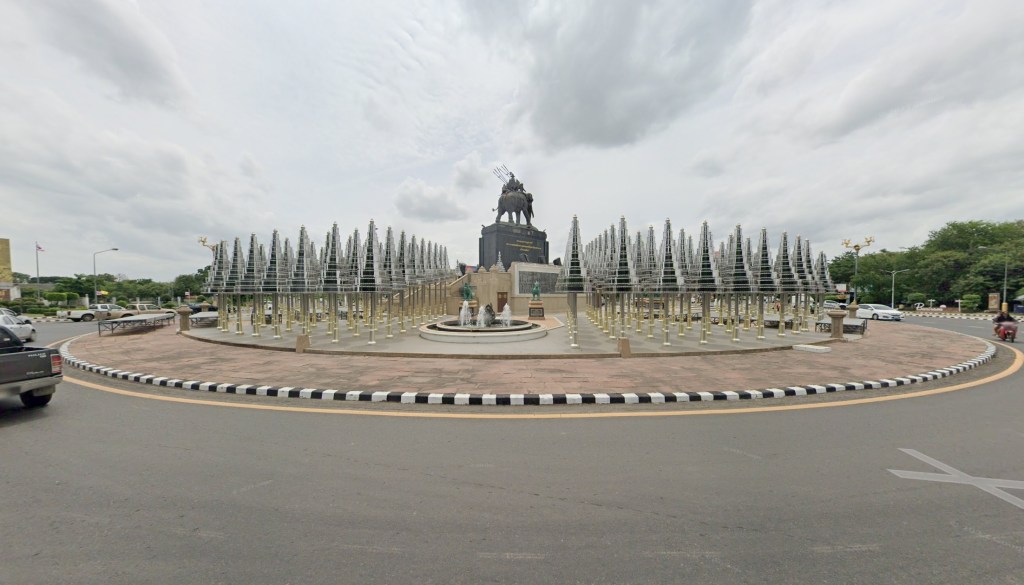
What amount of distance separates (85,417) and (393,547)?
753 cm

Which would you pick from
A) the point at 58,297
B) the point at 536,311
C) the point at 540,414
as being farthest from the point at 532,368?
the point at 58,297

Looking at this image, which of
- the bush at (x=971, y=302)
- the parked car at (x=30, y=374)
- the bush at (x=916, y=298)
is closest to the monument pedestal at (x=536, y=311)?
the parked car at (x=30, y=374)

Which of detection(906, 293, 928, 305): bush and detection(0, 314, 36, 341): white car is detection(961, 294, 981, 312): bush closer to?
detection(906, 293, 928, 305): bush

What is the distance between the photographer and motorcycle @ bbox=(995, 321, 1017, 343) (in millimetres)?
17594

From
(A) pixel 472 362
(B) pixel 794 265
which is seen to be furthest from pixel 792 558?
(B) pixel 794 265

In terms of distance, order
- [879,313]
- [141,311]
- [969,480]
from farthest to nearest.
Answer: [141,311] < [879,313] < [969,480]

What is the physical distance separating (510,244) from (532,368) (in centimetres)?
3484

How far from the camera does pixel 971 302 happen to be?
130 feet

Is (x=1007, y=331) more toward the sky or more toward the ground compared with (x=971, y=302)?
more toward the ground

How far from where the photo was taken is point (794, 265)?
793 inches

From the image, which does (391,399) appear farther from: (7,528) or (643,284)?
(643,284)

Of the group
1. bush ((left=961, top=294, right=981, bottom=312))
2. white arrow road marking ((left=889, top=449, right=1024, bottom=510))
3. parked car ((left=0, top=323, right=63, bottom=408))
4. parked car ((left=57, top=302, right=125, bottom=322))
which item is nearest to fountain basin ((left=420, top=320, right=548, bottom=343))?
parked car ((left=0, top=323, right=63, bottom=408))

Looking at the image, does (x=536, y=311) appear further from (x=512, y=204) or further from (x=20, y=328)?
(x=20, y=328)

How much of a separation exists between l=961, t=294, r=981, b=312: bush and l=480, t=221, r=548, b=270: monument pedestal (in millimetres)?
45379
